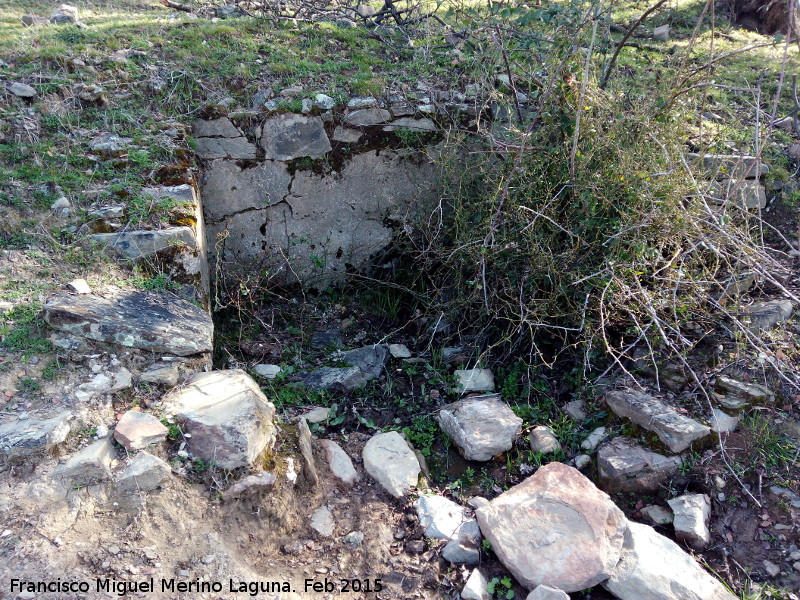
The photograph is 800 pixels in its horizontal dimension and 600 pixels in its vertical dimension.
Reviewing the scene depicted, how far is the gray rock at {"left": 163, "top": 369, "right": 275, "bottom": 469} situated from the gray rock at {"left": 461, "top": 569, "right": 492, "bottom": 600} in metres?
0.83

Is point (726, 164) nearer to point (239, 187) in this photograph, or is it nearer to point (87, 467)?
point (239, 187)

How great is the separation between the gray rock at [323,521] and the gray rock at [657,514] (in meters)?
1.17

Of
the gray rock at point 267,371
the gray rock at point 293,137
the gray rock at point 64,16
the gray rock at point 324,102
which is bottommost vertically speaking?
the gray rock at point 267,371

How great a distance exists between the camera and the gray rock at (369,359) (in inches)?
119

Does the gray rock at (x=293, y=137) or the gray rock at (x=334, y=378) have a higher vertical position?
the gray rock at (x=293, y=137)

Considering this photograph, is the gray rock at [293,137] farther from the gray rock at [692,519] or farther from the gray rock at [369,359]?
the gray rock at [692,519]

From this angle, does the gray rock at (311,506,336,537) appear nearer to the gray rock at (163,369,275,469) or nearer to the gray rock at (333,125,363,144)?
the gray rock at (163,369,275,469)

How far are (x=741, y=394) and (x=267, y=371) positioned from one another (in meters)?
2.13

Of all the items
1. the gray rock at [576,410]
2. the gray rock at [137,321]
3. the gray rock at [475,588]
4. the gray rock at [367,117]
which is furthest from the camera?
the gray rock at [367,117]

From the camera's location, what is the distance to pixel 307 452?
2.26 meters

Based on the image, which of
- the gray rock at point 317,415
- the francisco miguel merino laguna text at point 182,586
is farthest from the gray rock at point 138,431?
the gray rock at point 317,415

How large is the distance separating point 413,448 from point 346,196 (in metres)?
1.77

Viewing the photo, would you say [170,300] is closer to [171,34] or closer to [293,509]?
[293,509]

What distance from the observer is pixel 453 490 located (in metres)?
2.34
